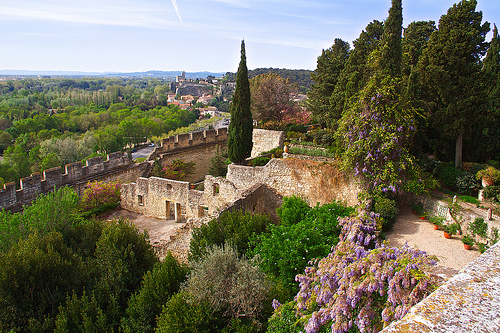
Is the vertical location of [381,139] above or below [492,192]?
above

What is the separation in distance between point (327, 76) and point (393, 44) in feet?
31.3

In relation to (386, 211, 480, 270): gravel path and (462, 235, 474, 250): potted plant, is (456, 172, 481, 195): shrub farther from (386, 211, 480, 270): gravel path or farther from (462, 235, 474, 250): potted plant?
(462, 235, 474, 250): potted plant

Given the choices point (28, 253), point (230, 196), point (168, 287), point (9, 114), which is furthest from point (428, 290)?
point (9, 114)

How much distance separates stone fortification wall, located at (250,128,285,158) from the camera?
21.2 metres

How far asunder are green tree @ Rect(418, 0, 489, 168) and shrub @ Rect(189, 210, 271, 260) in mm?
9970

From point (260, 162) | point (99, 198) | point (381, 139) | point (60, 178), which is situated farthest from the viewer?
point (60, 178)

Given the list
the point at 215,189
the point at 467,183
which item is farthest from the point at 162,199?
the point at 467,183

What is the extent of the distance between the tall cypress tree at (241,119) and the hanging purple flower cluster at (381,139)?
22.4 feet

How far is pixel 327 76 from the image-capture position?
84.8ft

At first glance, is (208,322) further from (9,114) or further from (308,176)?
(9,114)

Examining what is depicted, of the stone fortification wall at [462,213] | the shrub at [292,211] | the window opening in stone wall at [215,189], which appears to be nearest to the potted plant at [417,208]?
the stone fortification wall at [462,213]

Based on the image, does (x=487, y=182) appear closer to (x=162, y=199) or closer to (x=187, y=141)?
(x=162, y=199)

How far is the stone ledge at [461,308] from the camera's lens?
2.36 m

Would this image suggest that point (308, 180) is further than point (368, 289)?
Yes
